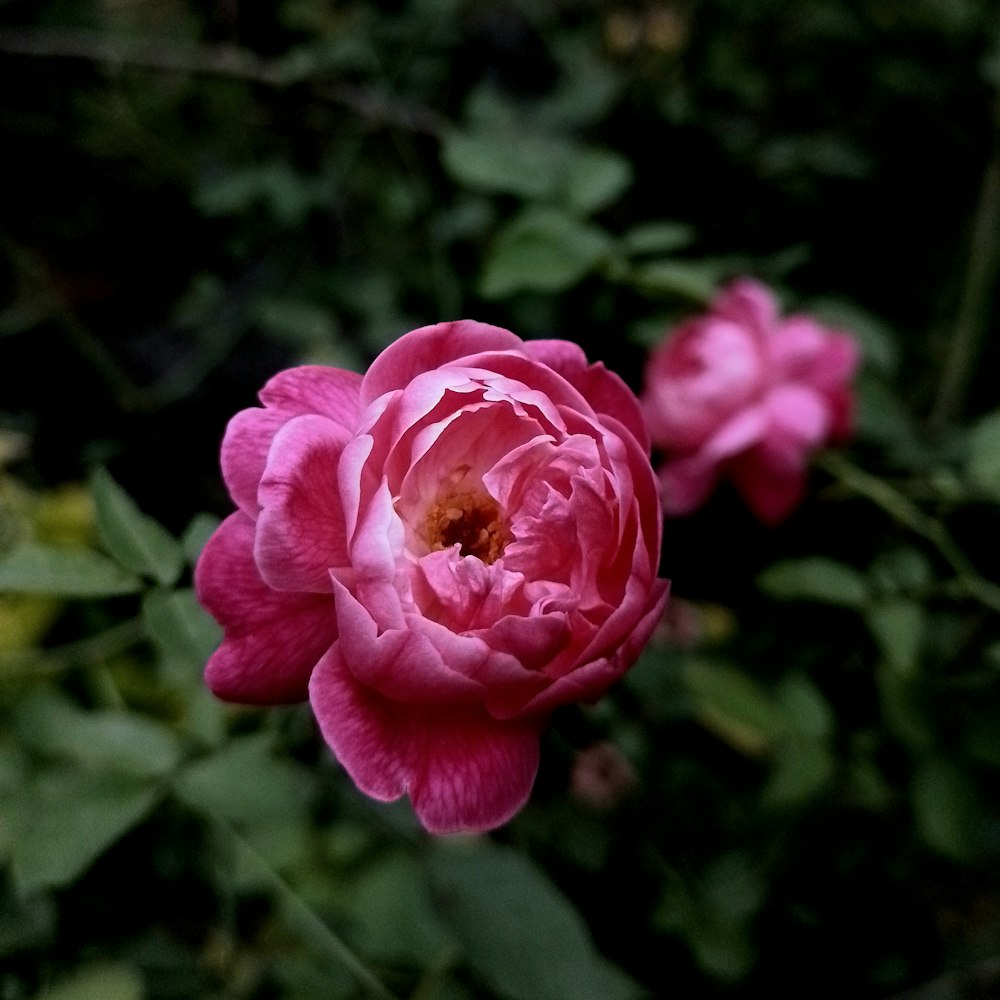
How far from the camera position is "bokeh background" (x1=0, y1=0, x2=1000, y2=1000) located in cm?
49

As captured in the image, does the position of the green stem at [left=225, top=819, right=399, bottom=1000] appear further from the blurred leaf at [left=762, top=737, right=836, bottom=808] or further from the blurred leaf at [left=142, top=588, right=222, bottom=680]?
A: the blurred leaf at [left=762, top=737, right=836, bottom=808]

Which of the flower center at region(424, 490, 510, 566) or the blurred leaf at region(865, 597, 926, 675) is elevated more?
the flower center at region(424, 490, 510, 566)

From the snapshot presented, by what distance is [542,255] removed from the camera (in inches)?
24.0

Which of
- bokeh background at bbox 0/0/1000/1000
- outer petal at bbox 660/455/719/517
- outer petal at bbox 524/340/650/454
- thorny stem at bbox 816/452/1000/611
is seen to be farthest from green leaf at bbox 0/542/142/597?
thorny stem at bbox 816/452/1000/611

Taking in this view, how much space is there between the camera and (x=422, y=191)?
87 centimetres

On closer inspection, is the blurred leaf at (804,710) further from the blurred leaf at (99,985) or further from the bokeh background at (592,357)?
the blurred leaf at (99,985)

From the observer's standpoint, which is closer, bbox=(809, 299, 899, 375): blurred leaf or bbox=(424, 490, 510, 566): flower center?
bbox=(424, 490, 510, 566): flower center

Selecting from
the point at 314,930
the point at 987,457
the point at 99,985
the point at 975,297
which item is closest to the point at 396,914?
the point at 314,930

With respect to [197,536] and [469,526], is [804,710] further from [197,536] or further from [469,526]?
[197,536]

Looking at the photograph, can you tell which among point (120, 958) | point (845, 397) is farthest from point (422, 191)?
point (120, 958)

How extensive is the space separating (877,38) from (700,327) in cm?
66

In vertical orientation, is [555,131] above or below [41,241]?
above

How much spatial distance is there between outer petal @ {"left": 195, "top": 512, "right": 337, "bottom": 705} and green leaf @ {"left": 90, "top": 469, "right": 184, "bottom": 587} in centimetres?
9

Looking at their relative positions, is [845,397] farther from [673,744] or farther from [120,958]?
[120,958]
